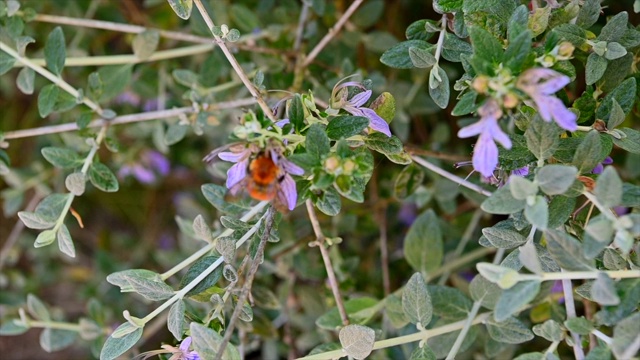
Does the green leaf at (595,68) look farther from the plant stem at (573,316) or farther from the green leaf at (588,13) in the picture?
the plant stem at (573,316)

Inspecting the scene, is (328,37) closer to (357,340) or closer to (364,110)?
(364,110)

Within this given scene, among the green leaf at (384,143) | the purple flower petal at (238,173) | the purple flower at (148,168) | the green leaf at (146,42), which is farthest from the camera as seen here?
the purple flower at (148,168)

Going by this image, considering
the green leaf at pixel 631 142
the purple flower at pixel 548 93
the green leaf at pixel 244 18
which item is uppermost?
the purple flower at pixel 548 93

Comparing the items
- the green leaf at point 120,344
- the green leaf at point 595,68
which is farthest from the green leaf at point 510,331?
the green leaf at point 120,344

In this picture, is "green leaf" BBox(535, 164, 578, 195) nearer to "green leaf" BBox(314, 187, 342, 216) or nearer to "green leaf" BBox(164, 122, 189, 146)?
"green leaf" BBox(314, 187, 342, 216)

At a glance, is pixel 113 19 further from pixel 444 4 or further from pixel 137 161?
pixel 444 4
